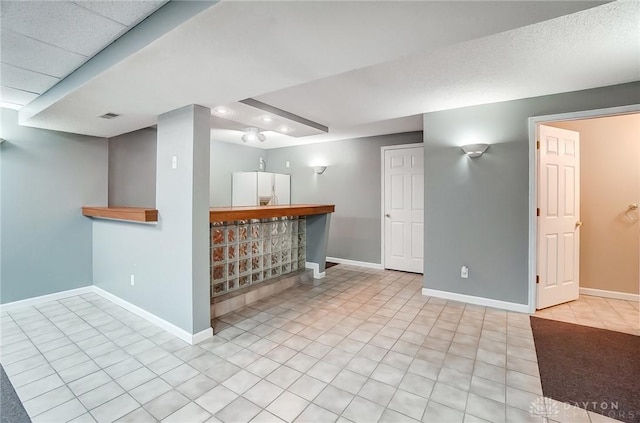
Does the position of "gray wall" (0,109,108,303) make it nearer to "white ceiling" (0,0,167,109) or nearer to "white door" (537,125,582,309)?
"white ceiling" (0,0,167,109)

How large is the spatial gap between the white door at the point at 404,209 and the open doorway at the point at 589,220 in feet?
5.60

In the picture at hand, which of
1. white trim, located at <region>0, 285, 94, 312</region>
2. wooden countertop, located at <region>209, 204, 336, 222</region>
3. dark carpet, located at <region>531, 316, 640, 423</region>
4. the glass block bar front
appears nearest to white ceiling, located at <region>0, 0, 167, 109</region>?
wooden countertop, located at <region>209, 204, 336, 222</region>

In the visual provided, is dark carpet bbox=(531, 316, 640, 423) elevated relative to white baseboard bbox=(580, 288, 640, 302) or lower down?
lower down

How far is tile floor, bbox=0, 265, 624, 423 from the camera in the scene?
1673mm

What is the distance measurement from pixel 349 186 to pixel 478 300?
284cm

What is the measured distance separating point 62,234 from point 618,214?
271 inches

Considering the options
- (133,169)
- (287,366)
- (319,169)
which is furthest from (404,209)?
(133,169)

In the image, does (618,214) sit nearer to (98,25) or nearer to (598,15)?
(598,15)

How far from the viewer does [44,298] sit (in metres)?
3.42

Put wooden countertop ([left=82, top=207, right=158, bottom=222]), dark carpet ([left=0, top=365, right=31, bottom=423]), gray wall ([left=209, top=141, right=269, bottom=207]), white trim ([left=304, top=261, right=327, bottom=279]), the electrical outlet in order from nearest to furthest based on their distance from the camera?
dark carpet ([left=0, top=365, right=31, bottom=423]) < wooden countertop ([left=82, top=207, right=158, bottom=222]) < the electrical outlet < white trim ([left=304, top=261, right=327, bottom=279]) < gray wall ([left=209, top=141, right=269, bottom=207])

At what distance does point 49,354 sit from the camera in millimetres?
2275

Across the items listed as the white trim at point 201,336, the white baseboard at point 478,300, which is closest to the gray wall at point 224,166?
the white trim at point 201,336

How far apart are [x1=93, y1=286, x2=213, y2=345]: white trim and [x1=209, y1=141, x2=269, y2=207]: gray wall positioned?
93.6 inches

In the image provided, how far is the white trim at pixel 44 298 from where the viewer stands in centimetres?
319
